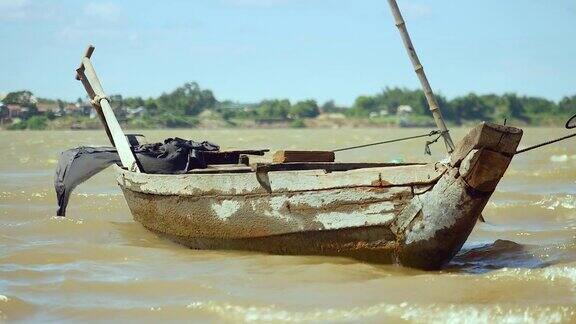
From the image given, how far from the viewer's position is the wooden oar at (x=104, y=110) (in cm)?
858

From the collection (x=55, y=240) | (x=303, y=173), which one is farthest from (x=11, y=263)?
(x=303, y=173)

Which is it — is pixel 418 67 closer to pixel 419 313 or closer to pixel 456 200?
pixel 456 200

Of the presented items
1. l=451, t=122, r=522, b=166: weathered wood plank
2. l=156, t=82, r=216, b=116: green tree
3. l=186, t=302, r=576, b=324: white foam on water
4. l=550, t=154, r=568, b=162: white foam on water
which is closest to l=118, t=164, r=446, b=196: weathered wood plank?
l=451, t=122, r=522, b=166: weathered wood plank

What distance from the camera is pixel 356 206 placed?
647cm

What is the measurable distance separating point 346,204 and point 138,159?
276 centimetres

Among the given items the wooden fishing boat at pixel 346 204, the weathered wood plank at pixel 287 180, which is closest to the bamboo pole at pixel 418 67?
the wooden fishing boat at pixel 346 204

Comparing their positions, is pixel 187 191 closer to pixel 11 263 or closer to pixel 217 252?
pixel 217 252

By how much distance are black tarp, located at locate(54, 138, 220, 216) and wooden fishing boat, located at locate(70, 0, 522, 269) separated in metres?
0.55

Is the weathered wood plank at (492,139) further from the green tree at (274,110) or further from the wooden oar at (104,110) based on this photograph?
the green tree at (274,110)

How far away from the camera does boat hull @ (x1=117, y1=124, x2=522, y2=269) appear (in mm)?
6031

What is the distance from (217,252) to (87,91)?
360 cm

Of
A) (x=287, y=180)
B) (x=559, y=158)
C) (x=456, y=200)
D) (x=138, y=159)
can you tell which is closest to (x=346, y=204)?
(x=287, y=180)

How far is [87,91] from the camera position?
10.2 m

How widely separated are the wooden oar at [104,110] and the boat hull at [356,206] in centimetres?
107
